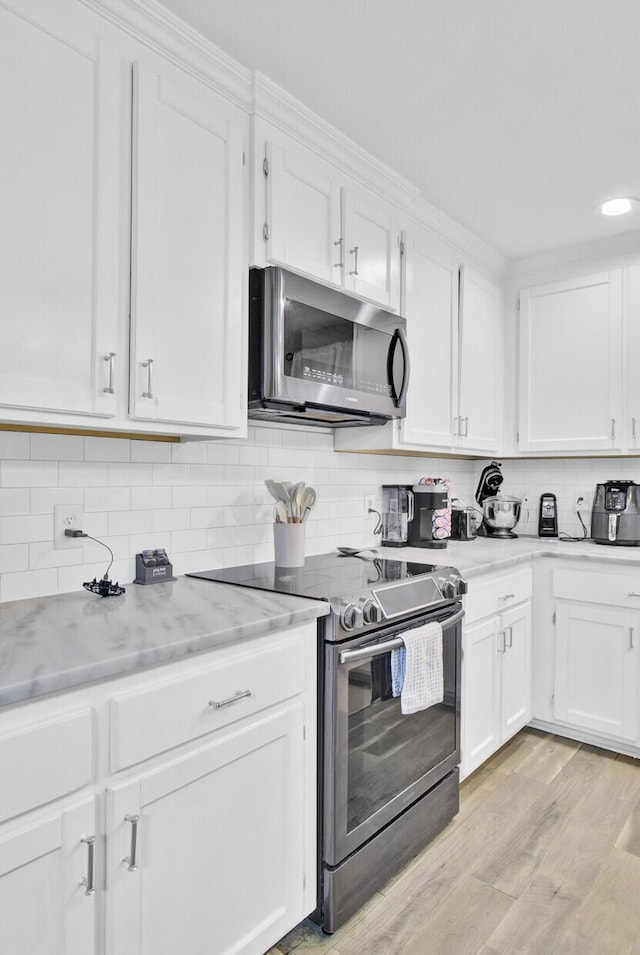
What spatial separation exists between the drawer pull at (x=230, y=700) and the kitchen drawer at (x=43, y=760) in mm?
290

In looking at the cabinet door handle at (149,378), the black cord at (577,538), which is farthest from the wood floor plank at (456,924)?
the black cord at (577,538)

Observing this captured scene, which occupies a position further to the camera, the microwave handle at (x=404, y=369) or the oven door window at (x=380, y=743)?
the microwave handle at (x=404, y=369)

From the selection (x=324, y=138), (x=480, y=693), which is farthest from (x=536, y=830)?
(x=324, y=138)

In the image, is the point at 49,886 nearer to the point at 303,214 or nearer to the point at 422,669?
the point at 422,669

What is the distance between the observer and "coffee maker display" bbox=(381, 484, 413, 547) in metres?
2.89

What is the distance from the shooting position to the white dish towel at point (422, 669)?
6.11ft

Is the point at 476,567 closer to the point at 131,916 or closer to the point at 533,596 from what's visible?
the point at 533,596

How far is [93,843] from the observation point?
1.11 metres

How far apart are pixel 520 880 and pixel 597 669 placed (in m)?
1.13

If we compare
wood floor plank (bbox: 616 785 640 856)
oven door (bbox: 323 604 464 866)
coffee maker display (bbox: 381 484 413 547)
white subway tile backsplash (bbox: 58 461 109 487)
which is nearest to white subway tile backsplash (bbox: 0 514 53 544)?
white subway tile backsplash (bbox: 58 461 109 487)

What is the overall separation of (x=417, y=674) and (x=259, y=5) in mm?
1956

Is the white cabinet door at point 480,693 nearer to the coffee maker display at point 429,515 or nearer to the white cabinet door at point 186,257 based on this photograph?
the coffee maker display at point 429,515

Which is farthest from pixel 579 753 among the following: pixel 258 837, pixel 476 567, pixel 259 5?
pixel 259 5

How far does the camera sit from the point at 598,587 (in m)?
2.71
